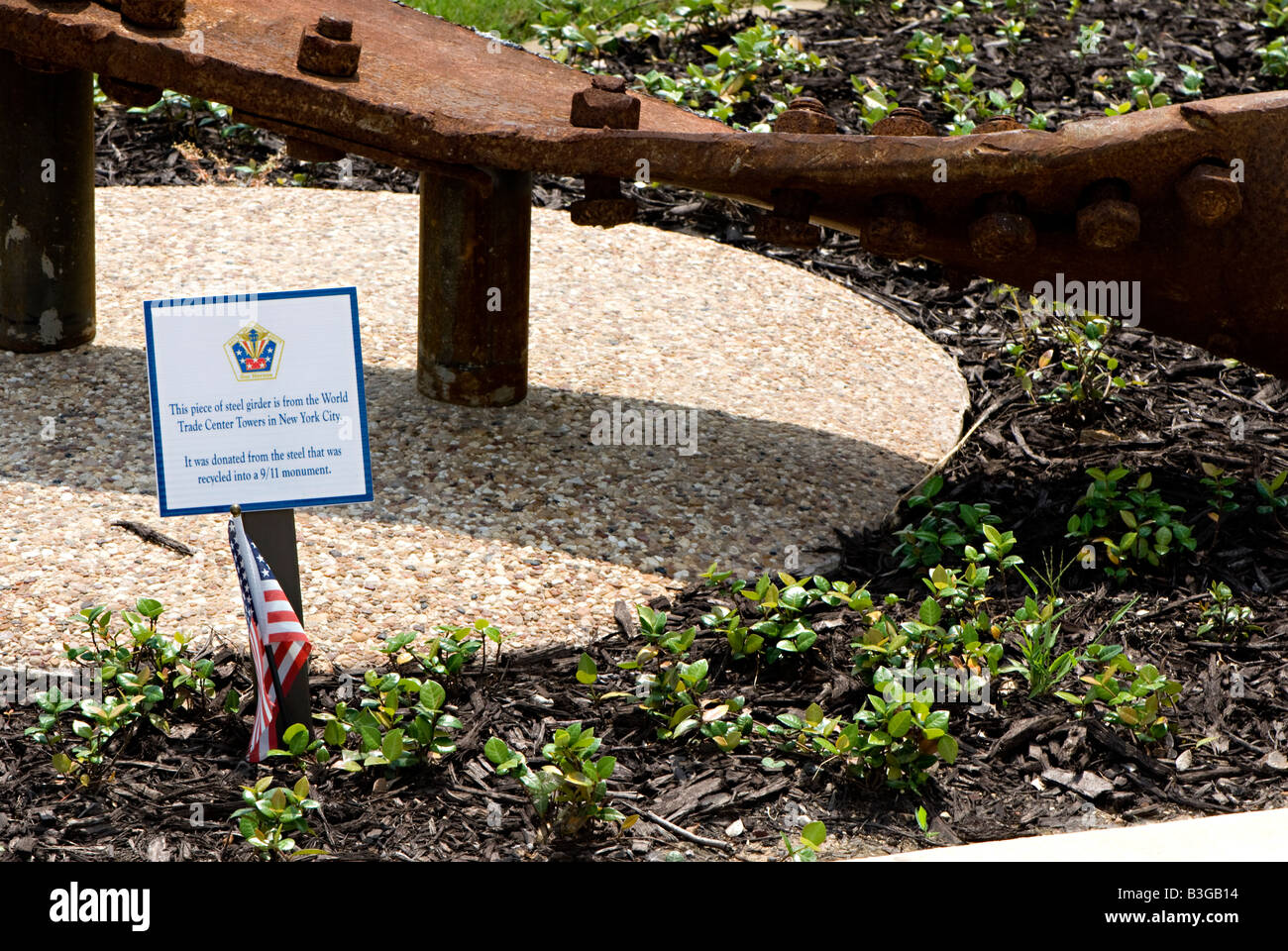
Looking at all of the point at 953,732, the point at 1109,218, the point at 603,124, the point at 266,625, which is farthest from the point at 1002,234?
the point at 266,625

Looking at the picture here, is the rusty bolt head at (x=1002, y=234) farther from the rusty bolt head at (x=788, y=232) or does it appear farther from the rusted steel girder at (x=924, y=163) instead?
the rusty bolt head at (x=788, y=232)

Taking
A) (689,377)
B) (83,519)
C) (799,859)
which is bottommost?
(799,859)

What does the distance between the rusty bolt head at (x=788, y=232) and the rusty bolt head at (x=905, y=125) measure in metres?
0.41

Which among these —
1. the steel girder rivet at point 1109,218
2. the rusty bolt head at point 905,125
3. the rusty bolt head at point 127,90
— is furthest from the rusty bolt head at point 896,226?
the rusty bolt head at point 127,90

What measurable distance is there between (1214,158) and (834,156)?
1.07m

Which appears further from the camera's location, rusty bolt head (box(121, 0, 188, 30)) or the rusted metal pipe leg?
the rusted metal pipe leg

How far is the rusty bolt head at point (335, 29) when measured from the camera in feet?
14.4

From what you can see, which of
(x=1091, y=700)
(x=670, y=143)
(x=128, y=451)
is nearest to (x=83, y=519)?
(x=128, y=451)

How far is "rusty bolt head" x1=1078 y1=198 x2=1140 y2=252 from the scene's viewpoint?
3865mm

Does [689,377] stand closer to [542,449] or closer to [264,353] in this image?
[542,449]

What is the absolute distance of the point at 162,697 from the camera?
3.45m

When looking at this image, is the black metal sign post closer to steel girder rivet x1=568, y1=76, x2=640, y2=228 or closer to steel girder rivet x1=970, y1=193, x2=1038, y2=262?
steel girder rivet x1=568, y1=76, x2=640, y2=228

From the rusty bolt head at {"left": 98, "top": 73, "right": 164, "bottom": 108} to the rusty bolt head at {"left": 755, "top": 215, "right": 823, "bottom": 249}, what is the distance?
2021mm

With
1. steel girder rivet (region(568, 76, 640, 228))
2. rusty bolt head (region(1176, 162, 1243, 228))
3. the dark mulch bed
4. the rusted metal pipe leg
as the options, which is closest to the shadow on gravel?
the rusted metal pipe leg
